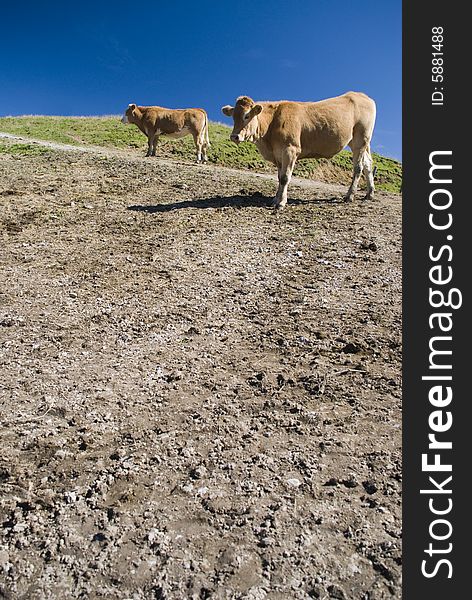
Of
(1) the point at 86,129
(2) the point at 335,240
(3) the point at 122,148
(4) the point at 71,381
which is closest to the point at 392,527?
(4) the point at 71,381

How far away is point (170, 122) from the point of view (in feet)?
62.4

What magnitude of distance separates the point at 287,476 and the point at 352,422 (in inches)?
30.2

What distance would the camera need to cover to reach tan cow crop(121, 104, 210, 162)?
62.5ft

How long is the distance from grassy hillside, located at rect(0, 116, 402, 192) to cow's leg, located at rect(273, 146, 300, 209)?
8723 mm

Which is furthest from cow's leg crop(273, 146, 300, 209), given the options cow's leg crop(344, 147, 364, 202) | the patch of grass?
the patch of grass

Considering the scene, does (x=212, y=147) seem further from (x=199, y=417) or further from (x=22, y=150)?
(x=199, y=417)

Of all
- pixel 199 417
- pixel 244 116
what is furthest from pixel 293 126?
pixel 199 417

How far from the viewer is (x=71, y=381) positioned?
3.89 m

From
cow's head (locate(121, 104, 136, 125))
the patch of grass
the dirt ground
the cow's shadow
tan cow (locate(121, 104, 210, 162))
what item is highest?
cow's head (locate(121, 104, 136, 125))

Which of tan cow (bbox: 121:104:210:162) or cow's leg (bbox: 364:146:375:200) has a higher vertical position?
tan cow (bbox: 121:104:210:162)

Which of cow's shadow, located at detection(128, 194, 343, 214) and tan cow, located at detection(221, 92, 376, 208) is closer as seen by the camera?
tan cow, located at detection(221, 92, 376, 208)

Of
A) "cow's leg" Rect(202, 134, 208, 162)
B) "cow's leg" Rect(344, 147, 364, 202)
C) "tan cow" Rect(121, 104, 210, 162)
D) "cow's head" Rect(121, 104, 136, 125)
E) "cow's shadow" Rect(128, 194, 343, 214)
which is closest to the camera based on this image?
"cow's shadow" Rect(128, 194, 343, 214)

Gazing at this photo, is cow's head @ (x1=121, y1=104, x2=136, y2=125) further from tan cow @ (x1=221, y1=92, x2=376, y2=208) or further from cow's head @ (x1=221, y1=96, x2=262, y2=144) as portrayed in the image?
cow's head @ (x1=221, y1=96, x2=262, y2=144)

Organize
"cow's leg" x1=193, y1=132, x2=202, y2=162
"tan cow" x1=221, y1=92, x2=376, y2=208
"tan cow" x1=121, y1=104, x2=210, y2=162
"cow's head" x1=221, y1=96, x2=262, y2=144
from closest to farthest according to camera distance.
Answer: "cow's head" x1=221, y1=96, x2=262, y2=144 < "tan cow" x1=221, y1=92, x2=376, y2=208 < "tan cow" x1=121, y1=104, x2=210, y2=162 < "cow's leg" x1=193, y1=132, x2=202, y2=162
